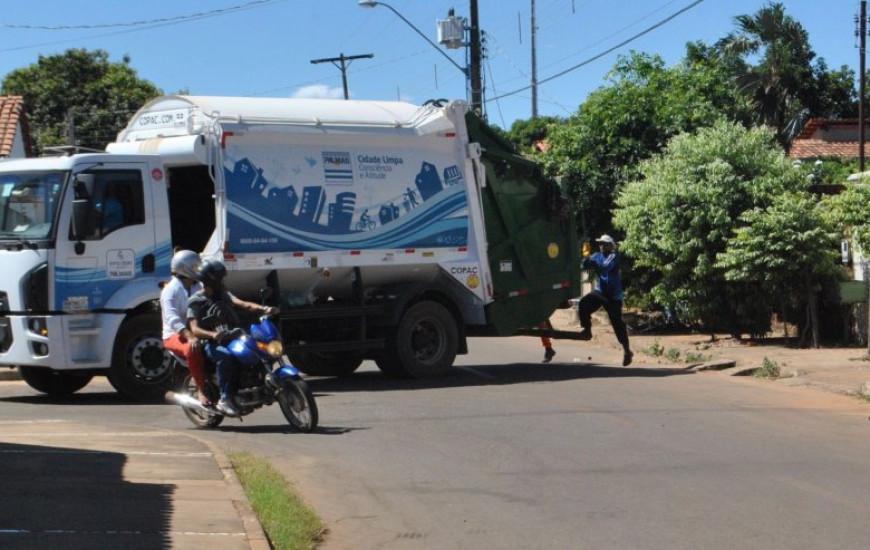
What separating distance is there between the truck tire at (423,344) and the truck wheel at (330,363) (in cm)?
95

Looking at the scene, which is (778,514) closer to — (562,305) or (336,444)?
(336,444)

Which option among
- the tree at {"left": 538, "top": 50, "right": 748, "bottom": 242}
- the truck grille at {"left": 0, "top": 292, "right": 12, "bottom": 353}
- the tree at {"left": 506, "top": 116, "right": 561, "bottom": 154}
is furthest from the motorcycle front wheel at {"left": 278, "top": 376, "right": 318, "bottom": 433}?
the tree at {"left": 506, "top": 116, "right": 561, "bottom": 154}

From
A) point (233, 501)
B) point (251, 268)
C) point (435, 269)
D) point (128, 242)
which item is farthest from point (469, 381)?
point (233, 501)

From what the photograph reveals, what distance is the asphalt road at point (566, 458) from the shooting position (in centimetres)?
756

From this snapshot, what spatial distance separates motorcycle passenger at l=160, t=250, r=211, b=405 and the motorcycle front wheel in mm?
814

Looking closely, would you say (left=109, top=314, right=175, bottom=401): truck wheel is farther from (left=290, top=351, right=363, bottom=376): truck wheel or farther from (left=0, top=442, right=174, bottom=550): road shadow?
(left=0, top=442, right=174, bottom=550): road shadow

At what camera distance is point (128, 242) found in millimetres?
14125

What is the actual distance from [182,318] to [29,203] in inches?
119

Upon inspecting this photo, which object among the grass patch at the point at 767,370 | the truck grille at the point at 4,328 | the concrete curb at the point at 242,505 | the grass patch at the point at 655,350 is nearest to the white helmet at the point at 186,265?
the concrete curb at the point at 242,505

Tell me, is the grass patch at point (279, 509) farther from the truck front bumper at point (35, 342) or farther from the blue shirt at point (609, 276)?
the blue shirt at point (609, 276)

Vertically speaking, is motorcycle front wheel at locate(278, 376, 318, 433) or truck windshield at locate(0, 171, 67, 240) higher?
truck windshield at locate(0, 171, 67, 240)

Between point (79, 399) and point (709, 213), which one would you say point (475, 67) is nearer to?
point (709, 213)

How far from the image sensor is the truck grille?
13.9 m

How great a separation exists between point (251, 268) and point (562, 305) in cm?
528
